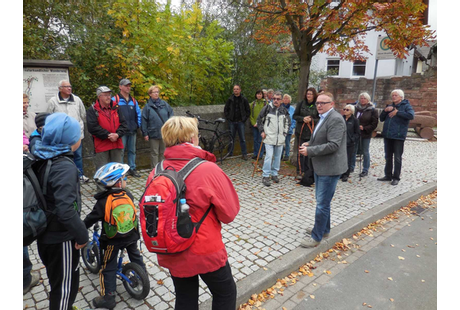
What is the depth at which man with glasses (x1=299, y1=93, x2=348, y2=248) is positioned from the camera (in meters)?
3.86

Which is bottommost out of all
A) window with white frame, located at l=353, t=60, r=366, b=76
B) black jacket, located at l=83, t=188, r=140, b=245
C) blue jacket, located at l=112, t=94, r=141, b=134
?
black jacket, located at l=83, t=188, r=140, b=245

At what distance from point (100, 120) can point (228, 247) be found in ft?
11.2

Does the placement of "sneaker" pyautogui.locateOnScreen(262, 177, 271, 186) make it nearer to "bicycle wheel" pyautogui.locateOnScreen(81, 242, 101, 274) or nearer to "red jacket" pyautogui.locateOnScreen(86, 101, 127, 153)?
"red jacket" pyautogui.locateOnScreen(86, 101, 127, 153)

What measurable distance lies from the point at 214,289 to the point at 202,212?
626mm

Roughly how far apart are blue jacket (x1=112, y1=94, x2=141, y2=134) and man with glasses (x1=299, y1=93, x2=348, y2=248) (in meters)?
3.99

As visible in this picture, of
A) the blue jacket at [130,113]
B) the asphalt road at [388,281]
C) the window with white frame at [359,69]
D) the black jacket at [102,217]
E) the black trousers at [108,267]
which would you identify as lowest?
the asphalt road at [388,281]

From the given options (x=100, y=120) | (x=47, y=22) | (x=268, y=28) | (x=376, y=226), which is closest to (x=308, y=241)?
(x=376, y=226)

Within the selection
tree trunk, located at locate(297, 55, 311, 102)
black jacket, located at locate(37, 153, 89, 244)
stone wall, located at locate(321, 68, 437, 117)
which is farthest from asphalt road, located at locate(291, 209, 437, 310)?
Result: stone wall, located at locate(321, 68, 437, 117)

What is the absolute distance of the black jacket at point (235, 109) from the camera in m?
8.60

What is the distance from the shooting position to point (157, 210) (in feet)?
6.39

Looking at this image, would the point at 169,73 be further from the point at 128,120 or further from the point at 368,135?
the point at 368,135

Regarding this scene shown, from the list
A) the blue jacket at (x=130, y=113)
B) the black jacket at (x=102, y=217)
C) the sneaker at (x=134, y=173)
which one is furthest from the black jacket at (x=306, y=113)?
the black jacket at (x=102, y=217)

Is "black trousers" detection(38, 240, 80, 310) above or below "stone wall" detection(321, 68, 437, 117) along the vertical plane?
below

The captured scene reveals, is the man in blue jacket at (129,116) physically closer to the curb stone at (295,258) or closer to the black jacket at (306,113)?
the black jacket at (306,113)
